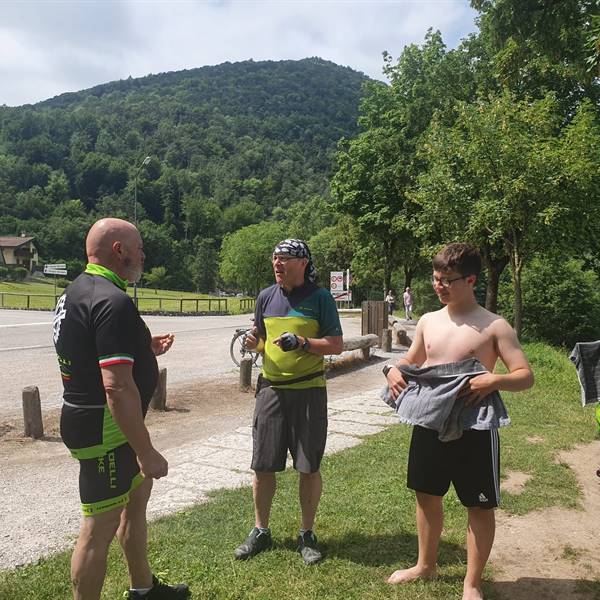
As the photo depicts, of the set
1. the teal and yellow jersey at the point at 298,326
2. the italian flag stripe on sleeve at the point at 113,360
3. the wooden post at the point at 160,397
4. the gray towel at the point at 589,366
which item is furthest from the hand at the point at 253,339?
the wooden post at the point at 160,397

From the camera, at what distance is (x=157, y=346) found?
319 cm

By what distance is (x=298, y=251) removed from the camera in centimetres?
365

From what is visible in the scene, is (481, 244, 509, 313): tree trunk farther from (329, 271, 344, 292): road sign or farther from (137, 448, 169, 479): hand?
(137, 448, 169, 479): hand

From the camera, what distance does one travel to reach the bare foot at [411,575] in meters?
3.22

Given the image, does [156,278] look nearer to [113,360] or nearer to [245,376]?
[245,376]

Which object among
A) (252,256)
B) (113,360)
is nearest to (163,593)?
(113,360)

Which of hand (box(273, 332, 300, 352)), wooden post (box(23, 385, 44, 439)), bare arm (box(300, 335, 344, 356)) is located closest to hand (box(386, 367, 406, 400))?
bare arm (box(300, 335, 344, 356))

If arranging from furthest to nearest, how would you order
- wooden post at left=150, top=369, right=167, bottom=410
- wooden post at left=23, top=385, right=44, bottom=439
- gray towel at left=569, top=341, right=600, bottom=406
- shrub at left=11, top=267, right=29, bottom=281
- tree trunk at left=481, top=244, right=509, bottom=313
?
1. shrub at left=11, top=267, right=29, bottom=281
2. tree trunk at left=481, top=244, right=509, bottom=313
3. wooden post at left=150, top=369, right=167, bottom=410
4. wooden post at left=23, top=385, right=44, bottom=439
5. gray towel at left=569, top=341, right=600, bottom=406

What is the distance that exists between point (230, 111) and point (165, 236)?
9040 cm

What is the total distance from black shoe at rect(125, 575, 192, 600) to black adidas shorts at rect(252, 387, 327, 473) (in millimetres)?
800

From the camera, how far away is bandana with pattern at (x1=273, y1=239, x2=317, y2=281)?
3.62m

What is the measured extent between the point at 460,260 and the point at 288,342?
1079 mm

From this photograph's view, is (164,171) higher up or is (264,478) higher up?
(164,171)

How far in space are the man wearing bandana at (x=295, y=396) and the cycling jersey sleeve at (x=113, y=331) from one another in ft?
4.08
